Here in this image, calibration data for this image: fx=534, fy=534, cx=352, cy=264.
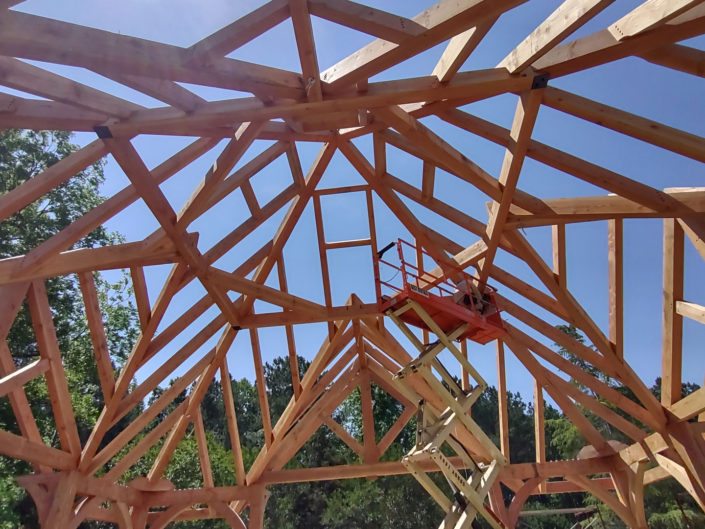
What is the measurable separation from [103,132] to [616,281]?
723 cm

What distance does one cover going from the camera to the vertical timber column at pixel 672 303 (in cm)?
763

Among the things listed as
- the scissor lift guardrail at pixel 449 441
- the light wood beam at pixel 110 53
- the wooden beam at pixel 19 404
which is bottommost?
the scissor lift guardrail at pixel 449 441

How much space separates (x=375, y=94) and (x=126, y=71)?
216 centimetres

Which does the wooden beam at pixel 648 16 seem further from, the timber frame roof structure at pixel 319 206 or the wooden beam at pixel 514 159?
the wooden beam at pixel 514 159

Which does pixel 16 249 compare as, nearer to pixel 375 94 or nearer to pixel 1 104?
pixel 1 104

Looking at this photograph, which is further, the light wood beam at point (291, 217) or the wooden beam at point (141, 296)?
the light wood beam at point (291, 217)

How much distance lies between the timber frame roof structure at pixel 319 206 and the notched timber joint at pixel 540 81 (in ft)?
0.10

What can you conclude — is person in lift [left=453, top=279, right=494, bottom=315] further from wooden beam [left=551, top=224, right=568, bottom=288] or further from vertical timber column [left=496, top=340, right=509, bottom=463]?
vertical timber column [left=496, top=340, right=509, bottom=463]

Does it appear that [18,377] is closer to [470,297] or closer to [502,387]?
[470,297]

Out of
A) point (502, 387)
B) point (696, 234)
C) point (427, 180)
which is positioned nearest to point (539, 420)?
→ point (502, 387)

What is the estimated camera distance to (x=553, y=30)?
14.6 ft

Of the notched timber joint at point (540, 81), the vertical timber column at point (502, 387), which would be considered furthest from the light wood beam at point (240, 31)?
the vertical timber column at point (502, 387)

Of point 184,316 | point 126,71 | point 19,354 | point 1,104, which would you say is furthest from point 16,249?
point 126,71

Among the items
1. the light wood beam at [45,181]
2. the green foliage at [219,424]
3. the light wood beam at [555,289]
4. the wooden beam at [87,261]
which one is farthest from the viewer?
the green foliage at [219,424]
